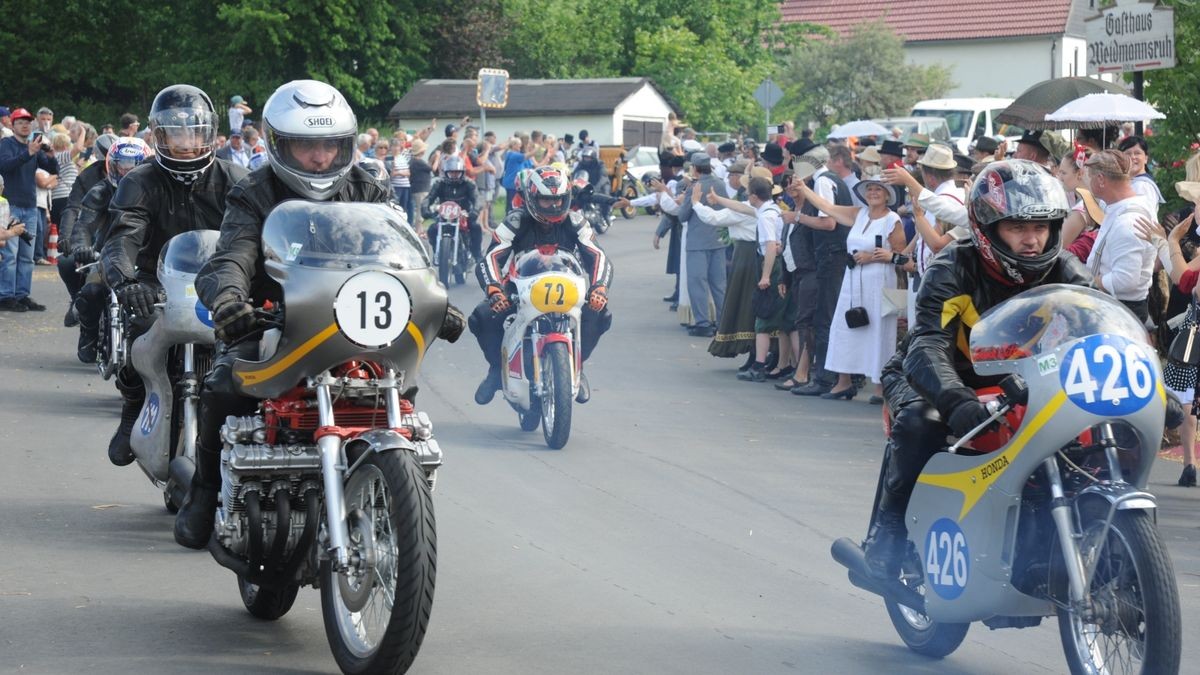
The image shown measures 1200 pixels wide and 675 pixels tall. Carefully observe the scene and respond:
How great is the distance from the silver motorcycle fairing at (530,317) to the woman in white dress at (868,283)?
9.19 ft

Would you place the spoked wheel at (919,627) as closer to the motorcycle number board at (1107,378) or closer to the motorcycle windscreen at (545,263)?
the motorcycle number board at (1107,378)

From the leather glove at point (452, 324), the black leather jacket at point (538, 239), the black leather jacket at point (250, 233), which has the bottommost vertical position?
the black leather jacket at point (538, 239)

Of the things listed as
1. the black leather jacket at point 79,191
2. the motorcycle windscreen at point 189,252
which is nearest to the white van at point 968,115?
the black leather jacket at point 79,191

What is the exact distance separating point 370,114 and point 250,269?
5712cm

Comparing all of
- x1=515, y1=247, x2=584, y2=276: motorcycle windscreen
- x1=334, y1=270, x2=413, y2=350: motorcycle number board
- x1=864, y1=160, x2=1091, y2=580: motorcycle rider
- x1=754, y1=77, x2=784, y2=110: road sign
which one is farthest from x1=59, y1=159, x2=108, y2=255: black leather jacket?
x1=754, y1=77, x2=784, y2=110: road sign

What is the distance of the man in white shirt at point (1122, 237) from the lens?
10.3 metres

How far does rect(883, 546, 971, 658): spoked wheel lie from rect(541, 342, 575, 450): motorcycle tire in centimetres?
510

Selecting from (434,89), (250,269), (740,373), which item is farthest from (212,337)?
(434,89)

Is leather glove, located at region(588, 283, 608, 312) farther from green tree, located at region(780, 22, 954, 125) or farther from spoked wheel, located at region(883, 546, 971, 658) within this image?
green tree, located at region(780, 22, 954, 125)

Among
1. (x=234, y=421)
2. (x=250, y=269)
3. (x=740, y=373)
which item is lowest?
(x=740, y=373)

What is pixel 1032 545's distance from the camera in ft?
18.7

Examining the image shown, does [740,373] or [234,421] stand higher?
[234,421]

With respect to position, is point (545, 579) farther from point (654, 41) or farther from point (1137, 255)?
point (654, 41)

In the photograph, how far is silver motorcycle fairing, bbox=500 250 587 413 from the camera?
1216 centimetres
